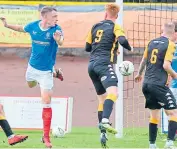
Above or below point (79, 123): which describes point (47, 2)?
above

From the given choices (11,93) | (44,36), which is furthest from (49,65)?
(11,93)

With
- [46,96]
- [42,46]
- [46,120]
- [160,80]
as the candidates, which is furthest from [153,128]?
[42,46]

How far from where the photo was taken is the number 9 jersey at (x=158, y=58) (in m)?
11.8

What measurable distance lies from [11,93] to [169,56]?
489 inches

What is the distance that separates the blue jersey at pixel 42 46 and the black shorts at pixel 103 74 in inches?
33.7

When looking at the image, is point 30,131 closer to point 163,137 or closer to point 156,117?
point 163,137

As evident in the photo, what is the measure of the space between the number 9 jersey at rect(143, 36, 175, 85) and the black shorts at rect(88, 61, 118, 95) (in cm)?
54

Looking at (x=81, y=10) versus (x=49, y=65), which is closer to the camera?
(x=49, y=65)

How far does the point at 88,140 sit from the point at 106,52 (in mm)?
2066

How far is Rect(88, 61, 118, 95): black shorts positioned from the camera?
39.6 ft

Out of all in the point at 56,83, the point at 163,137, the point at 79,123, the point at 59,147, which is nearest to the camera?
the point at 59,147

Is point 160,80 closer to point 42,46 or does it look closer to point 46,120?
point 46,120

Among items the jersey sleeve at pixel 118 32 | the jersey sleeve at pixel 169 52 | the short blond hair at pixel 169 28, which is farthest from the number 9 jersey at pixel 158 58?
the jersey sleeve at pixel 118 32

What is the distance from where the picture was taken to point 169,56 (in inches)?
460
